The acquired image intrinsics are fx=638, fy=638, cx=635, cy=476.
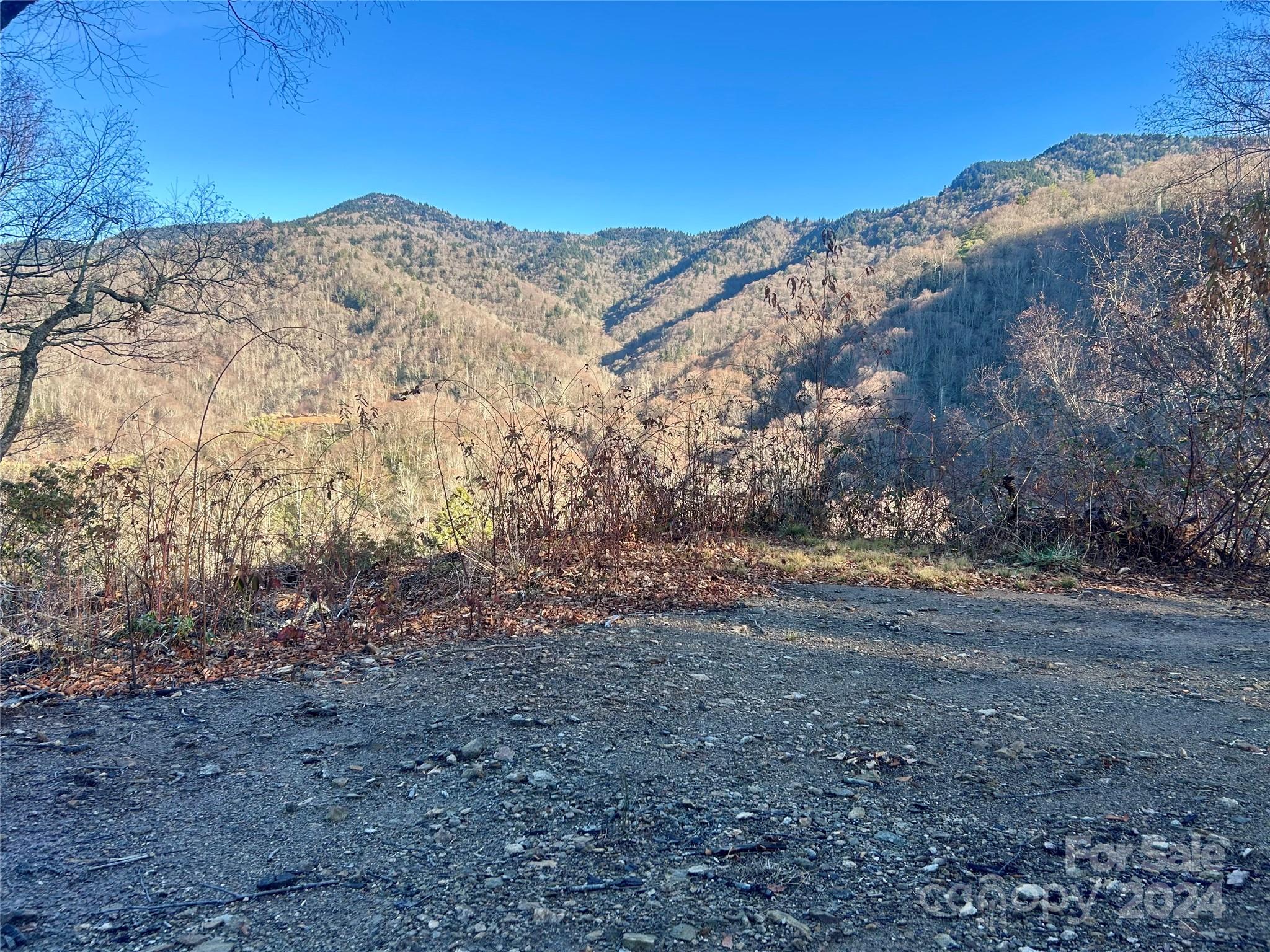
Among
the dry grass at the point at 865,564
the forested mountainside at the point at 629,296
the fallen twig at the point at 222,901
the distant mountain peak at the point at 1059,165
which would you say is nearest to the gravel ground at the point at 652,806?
the fallen twig at the point at 222,901

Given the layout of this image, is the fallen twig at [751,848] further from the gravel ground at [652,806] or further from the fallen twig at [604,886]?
the fallen twig at [604,886]

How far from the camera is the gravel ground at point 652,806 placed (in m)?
1.57

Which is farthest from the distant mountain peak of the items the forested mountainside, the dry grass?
the dry grass

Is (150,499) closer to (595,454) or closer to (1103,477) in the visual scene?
(595,454)

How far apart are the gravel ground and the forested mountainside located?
3.39 m

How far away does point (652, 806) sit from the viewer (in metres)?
2.09

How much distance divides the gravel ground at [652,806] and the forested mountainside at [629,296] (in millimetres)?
3395

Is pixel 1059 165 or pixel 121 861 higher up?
pixel 1059 165

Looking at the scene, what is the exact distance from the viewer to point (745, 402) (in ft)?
25.9

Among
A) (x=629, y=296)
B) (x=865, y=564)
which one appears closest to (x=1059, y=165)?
(x=629, y=296)

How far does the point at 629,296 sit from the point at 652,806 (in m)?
112

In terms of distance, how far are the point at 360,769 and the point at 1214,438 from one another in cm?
807

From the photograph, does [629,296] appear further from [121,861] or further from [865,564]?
[121,861]

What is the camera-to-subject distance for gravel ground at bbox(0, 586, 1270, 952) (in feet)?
5.14
